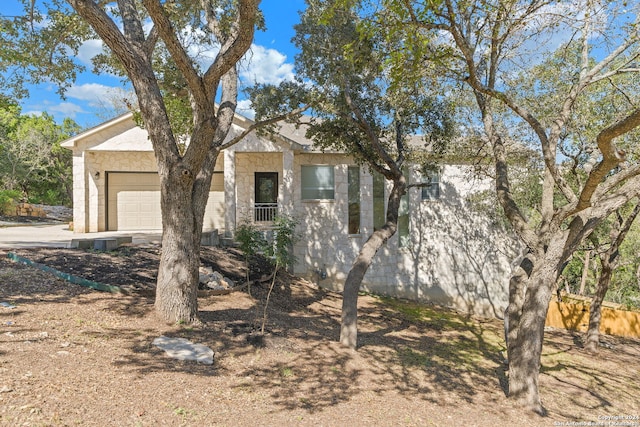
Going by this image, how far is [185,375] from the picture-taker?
15.7 feet

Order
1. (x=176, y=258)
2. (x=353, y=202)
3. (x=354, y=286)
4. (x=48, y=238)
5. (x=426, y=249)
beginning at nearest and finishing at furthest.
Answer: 1. (x=176, y=258)
2. (x=354, y=286)
3. (x=48, y=238)
4. (x=353, y=202)
5. (x=426, y=249)

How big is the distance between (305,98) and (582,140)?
632cm

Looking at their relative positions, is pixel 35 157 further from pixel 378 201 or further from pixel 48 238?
pixel 378 201

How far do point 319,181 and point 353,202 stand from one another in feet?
4.70

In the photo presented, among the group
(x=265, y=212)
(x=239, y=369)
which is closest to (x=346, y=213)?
(x=265, y=212)

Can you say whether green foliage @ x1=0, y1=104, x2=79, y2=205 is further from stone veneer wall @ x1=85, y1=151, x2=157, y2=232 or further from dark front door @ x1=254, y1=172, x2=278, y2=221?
dark front door @ x1=254, y1=172, x2=278, y2=221

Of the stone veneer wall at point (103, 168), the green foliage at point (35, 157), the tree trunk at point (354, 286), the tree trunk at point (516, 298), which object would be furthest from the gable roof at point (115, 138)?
the green foliage at point (35, 157)

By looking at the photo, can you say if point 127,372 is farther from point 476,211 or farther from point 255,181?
point 476,211

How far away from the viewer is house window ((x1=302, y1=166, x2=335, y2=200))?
47.0 feet

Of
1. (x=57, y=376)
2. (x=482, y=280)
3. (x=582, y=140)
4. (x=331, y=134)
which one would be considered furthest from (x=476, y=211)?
(x=57, y=376)

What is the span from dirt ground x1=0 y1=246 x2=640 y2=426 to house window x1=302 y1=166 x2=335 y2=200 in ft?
17.1

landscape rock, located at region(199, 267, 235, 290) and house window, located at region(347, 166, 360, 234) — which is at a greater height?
house window, located at region(347, 166, 360, 234)

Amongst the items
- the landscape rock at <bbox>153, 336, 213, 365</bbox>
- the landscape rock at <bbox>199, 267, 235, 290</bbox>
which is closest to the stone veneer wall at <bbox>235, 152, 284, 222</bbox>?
the landscape rock at <bbox>199, 267, 235, 290</bbox>

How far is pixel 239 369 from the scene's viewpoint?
5.34m
